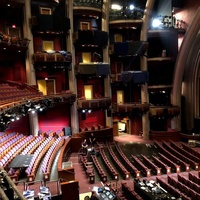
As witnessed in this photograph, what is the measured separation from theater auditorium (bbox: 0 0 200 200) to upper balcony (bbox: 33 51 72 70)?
6 cm

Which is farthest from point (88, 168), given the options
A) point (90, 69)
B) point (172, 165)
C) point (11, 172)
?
point (90, 69)

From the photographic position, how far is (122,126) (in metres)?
20.7

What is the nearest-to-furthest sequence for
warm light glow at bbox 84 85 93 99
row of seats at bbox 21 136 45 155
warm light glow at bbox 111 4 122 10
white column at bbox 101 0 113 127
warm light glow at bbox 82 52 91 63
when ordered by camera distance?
row of seats at bbox 21 136 45 155 < white column at bbox 101 0 113 127 < warm light glow at bbox 82 52 91 63 < warm light glow at bbox 84 85 93 99 < warm light glow at bbox 111 4 122 10

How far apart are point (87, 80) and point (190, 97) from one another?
8268mm

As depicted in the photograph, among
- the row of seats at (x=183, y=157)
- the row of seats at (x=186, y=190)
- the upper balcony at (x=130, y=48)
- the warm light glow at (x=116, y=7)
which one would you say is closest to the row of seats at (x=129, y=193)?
the row of seats at (x=186, y=190)

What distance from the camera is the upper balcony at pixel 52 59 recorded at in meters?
14.4

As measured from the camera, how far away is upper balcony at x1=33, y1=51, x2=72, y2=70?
567 inches

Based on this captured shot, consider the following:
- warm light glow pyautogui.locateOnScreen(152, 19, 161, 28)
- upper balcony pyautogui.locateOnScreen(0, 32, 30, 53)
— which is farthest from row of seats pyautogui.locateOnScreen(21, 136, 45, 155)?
warm light glow pyautogui.locateOnScreen(152, 19, 161, 28)

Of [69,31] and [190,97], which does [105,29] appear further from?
[190,97]

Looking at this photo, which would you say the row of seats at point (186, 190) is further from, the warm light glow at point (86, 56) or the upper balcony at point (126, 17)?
the upper balcony at point (126, 17)

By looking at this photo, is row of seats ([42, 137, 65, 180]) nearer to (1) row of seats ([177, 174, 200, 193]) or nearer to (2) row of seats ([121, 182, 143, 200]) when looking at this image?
(2) row of seats ([121, 182, 143, 200])

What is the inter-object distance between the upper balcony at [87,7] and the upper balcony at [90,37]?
168 cm

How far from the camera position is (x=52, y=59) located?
48.1 feet

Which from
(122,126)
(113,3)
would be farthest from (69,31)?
(122,126)
